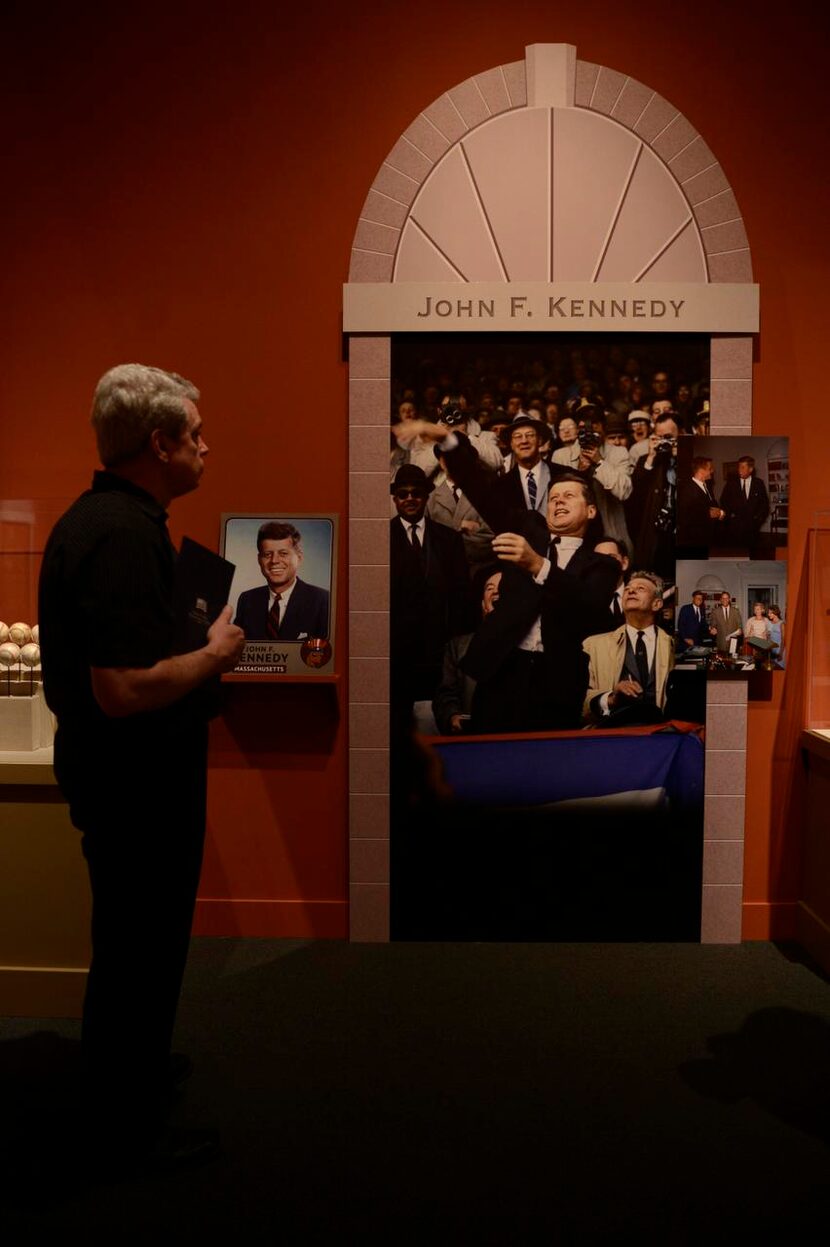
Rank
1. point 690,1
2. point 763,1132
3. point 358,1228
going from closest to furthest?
point 358,1228
point 763,1132
point 690,1

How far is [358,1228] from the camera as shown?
1.84 meters

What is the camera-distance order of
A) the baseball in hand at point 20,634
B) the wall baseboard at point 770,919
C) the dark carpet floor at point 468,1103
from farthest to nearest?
1. the wall baseboard at point 770,919
2. the baseball in hand at point 20,634
3. the dark carpet floor at point 468,1103

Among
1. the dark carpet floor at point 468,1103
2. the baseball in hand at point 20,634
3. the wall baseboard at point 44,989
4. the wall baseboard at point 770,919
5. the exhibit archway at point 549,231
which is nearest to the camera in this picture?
the dark carpet floor at point 468,1103

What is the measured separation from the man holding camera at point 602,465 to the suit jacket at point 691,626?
327 millimetres

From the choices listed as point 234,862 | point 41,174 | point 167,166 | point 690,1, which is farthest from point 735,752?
point 41,174

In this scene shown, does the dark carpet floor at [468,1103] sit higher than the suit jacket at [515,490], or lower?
lower

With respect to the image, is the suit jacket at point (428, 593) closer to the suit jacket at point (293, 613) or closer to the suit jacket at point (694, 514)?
the suit jacket at point (293, 613)

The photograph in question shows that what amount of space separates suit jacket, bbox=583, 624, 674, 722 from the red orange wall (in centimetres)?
40

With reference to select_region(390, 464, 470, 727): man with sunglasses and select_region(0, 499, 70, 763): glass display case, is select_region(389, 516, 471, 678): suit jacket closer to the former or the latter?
select_region(390, 464, 470, 727): man with sunglasses

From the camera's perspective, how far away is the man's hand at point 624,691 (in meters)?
3.21

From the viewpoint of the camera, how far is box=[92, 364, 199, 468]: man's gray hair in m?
1.90

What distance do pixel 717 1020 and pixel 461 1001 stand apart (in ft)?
2.53

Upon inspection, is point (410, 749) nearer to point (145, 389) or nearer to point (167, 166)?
point (145, 389)

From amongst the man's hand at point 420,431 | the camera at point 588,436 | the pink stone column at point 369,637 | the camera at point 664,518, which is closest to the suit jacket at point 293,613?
the pink stone column at point 369,637
